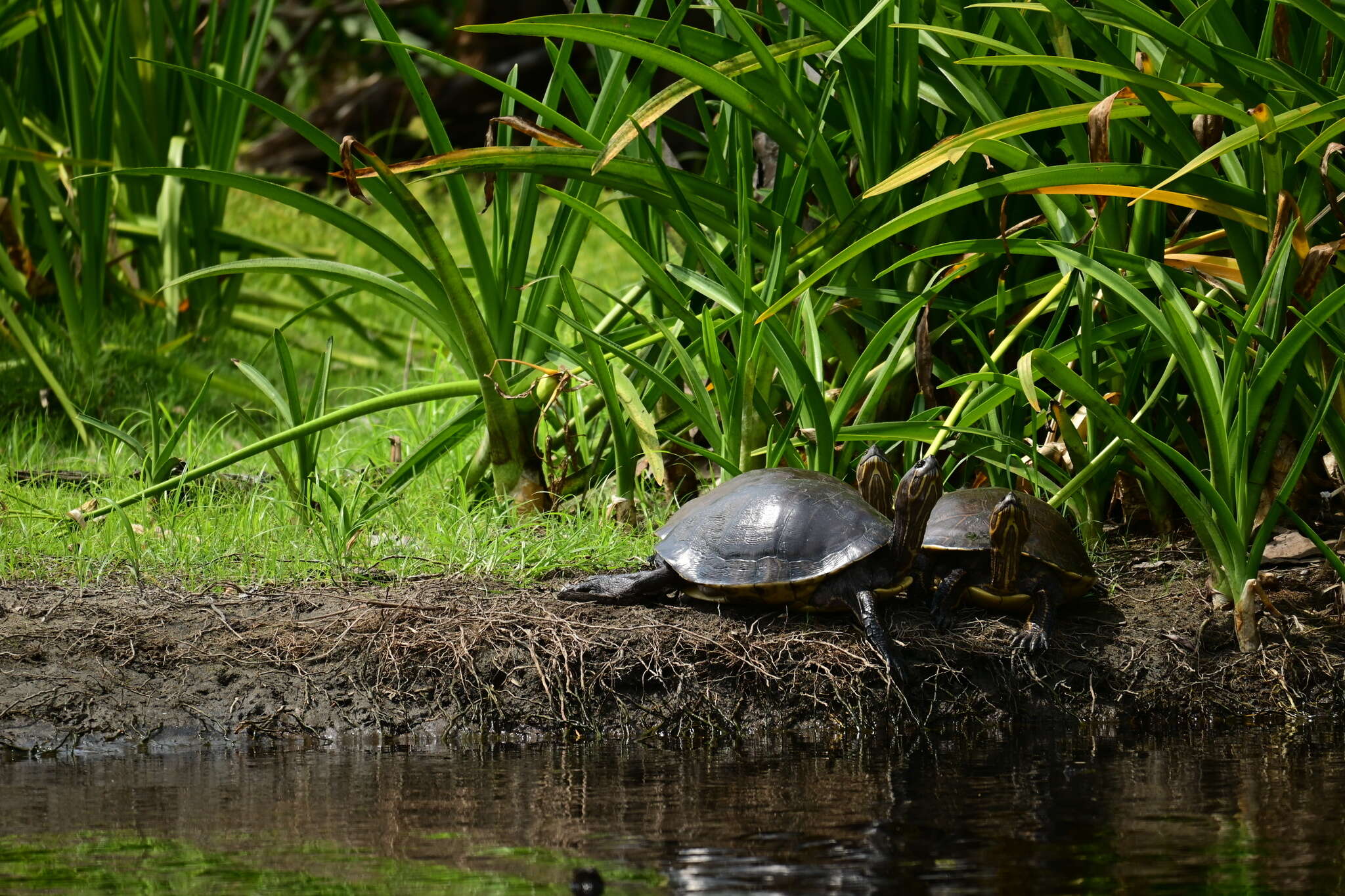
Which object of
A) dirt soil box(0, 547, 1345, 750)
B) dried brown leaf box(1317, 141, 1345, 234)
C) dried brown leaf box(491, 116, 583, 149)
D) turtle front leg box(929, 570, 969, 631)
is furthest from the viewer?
dried brown leaf box(491, 116, 583, 149)

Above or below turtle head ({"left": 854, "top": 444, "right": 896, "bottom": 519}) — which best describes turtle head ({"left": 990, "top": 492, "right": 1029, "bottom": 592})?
below

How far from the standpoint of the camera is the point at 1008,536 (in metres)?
2.71

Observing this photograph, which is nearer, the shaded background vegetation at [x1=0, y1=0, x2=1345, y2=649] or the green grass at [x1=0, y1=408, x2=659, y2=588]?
the shaded background vegetation at [x1=0, y1=0, x2=1345, y2=649]

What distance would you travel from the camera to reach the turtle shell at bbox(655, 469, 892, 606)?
2.76 metres

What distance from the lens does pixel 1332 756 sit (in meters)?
2.41

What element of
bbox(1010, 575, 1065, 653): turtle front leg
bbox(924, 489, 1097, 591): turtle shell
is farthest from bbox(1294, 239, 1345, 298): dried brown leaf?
bbox(1010, 575, 1065, 653): turtle front leg

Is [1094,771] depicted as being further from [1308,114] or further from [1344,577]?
[1308,114]

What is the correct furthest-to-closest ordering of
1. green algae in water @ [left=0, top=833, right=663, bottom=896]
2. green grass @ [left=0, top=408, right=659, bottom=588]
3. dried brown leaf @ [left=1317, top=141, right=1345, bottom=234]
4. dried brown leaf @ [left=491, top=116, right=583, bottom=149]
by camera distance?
1. green grass @ [left=0, top=408, right=659, bottom=588]
2. dried brown leaf @ [left=491, top=116, right=583, bottom=149]
3. dried brown leaf @ [left=1317, top=141, right=1345, bottom=234]
4. green algae in water @ [left=0, top=833, right=663, bottom=896]

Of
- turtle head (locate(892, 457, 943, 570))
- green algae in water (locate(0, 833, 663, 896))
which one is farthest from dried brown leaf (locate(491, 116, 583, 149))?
green algae in water (locate(0, 833, 663, 896))

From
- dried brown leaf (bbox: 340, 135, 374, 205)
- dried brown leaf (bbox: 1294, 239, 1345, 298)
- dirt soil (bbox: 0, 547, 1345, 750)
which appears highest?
dried brown leaf (bbox: 340, 135, 374, 205)

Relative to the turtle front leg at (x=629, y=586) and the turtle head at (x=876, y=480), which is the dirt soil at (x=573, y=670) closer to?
the turtle front leg at (x=629, y=586)

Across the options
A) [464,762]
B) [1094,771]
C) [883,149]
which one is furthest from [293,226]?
[1094,771]

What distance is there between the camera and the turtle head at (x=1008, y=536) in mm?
2686

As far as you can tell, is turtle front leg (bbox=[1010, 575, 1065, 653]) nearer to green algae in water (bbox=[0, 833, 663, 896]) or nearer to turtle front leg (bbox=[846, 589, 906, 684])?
turtle front leg (bbox=[846, 589, 906, 684])
